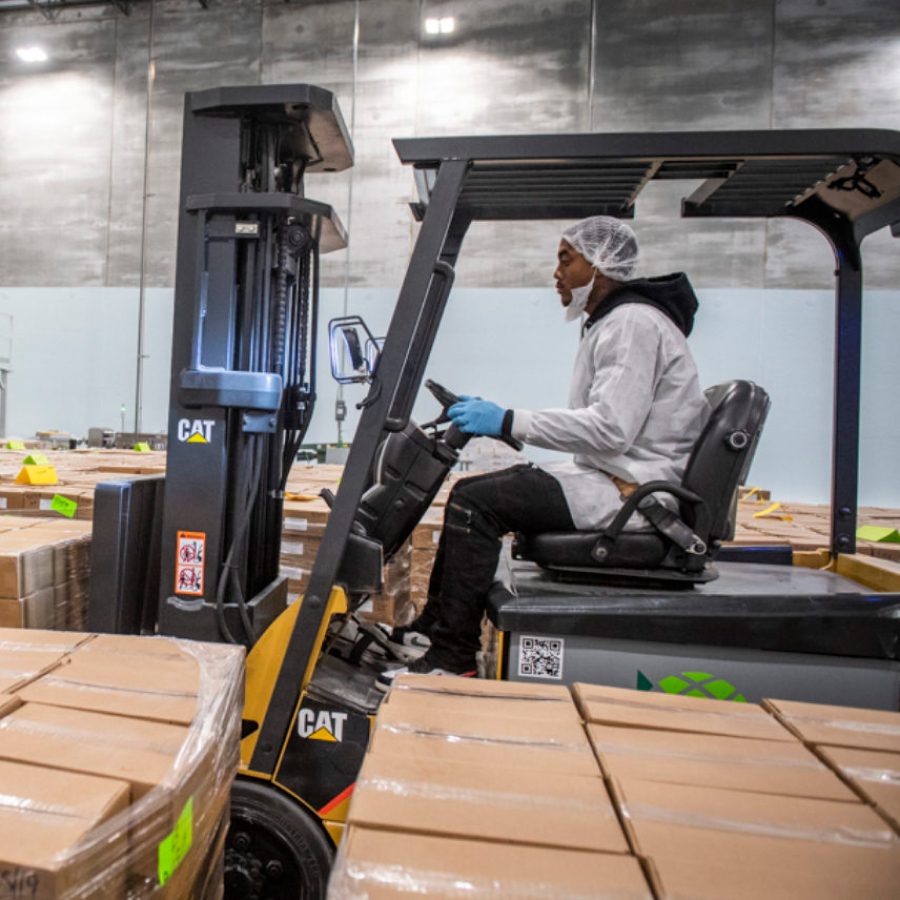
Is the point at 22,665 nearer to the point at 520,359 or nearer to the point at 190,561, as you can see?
the point at 190,561

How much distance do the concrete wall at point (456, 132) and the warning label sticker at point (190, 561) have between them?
774cm

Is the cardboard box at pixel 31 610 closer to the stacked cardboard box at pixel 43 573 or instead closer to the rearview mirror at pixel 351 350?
the stacked cardboard box at pixel 43 573

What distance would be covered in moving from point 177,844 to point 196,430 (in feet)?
4.04

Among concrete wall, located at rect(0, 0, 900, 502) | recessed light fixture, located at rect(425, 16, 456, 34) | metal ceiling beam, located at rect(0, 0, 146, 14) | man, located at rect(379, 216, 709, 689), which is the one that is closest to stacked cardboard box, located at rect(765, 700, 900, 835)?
man, located at rect(379, 216, 709, 689)

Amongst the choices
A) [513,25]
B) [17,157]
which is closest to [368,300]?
[513,25]

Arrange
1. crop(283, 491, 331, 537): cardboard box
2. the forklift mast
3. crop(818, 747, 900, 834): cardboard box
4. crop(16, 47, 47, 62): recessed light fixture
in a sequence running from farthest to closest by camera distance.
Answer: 1. crop(16, 47, 47, 62): recessed light fixture
2. crop(283, 491, 331, 537): cardboard box
3. the forklift mast
4. crop(818, 747, 900, 834): cardboard box

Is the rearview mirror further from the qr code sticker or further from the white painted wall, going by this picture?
the white painted wall

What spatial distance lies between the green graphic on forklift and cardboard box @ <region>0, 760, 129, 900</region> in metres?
1.41

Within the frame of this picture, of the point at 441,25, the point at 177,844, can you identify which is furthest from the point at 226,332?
the point at 441,25

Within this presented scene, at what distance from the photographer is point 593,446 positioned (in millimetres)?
2115

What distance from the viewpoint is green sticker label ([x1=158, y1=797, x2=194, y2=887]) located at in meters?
1.05

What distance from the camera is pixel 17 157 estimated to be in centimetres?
1093

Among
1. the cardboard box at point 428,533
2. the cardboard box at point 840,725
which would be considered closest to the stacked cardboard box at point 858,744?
the cardboard box at point 840,725

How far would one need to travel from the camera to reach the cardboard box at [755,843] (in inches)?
A: 35.3
